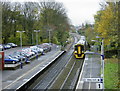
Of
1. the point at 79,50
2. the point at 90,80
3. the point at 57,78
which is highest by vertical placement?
the point at 79,50

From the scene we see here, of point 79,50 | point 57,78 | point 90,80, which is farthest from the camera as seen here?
point 79,50

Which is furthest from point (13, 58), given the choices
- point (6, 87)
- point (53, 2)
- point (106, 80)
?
point (53, 2)

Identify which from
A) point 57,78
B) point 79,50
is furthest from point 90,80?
point 79,50

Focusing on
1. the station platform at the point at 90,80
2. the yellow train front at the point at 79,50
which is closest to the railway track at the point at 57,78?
the station platform at the point at 90,80

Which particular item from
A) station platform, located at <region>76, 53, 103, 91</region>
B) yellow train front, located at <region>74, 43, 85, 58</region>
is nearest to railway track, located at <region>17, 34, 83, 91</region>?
station platform, located at <region>76, 53, 103, 91</region>

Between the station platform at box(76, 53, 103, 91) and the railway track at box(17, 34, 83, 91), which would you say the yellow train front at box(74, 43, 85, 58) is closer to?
the railway track at box(17, 34, 83, 91)

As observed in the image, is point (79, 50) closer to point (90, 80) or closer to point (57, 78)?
point (57, 78)

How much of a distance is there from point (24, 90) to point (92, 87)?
598 cm

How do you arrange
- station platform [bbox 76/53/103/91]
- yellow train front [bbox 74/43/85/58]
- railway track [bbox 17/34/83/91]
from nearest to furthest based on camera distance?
station platform [bbox 76/53/103/91], railway track [bbox 17/34/83/91], yellow train front [bbox 74/43/85/58]

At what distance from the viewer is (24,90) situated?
21.0 metres

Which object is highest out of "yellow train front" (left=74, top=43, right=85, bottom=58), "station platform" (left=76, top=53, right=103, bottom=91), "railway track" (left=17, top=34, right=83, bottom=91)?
"yellow train front" (left=74, top=43, right=85, bottom=58)

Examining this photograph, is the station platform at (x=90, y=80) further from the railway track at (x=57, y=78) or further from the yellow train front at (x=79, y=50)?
the yellow train front at (x=79, y=50)

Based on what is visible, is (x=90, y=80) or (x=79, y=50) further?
(x=79, y=50)

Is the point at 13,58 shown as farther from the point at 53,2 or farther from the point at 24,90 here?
the point at 53,2
